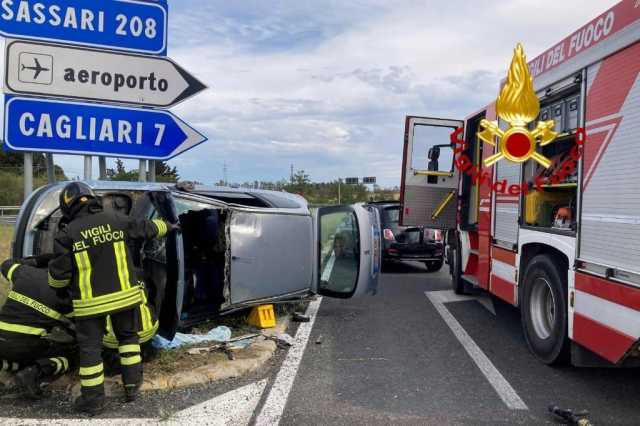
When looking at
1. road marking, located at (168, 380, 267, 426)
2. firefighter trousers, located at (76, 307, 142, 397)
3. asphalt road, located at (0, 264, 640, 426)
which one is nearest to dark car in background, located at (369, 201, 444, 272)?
asphalt road, located at (0, 264, 640, 426)

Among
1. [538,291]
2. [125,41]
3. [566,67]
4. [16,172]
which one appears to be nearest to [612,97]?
[566,67]

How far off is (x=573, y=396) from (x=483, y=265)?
8.74 feet

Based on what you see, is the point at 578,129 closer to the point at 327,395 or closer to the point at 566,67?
the point at 566,67

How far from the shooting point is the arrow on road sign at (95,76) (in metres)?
5.73

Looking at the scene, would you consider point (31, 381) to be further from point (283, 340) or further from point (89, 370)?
point (283, 340)

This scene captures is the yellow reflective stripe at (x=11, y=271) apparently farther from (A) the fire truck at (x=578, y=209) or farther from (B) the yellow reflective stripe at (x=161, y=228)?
(A) the fire truck at (x=578, y=209)

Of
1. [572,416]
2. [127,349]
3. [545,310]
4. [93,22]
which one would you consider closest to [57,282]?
[127,349]

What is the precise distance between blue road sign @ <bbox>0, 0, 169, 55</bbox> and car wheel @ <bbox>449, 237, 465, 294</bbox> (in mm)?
5215

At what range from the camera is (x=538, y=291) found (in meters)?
5.25

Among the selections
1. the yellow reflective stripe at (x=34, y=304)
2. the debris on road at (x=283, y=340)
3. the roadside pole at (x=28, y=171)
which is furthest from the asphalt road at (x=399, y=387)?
the roadside pole at (x=28, y=171)

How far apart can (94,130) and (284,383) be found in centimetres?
352

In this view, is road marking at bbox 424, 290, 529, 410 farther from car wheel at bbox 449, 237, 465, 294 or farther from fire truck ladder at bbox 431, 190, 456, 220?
fire truck ladder at bbox 431, 190, 456, 220

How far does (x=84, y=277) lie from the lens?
156 inches

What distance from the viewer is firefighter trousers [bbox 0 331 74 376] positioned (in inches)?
163
